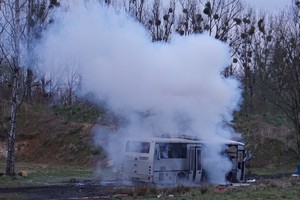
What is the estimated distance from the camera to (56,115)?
6091 cm

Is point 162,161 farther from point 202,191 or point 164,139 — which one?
point 202,191

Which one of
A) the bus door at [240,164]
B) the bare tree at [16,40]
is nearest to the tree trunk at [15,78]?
the bare tree at [16,40]

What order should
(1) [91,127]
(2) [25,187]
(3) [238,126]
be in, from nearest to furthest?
(2) [25,187], (1) [91,127], (3) [238,126]

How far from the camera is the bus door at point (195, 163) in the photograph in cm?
3219

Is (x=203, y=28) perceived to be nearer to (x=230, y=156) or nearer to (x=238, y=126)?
(x=238, y=126)

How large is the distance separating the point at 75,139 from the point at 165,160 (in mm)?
24673

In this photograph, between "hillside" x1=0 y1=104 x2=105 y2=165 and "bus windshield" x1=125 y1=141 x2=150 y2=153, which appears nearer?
"bus windshield" x1=125 y1=141 x2=150 y2=153

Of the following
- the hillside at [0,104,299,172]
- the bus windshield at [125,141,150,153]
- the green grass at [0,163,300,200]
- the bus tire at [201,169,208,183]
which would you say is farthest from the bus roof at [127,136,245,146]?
the hillside at [0,104,299,172]

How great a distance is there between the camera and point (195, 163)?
32406 millimetres

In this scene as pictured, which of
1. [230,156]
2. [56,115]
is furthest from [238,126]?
[230,156]

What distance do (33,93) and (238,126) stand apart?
2707 centimetres

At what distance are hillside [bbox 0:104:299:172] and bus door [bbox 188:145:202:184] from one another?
18.9m

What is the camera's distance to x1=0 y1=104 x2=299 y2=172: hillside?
172ft

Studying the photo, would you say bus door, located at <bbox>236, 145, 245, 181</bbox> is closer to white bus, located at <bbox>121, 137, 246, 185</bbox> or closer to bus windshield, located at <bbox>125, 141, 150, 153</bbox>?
white bus, located at <bbox>121, 137, 246, 185</bbox>
